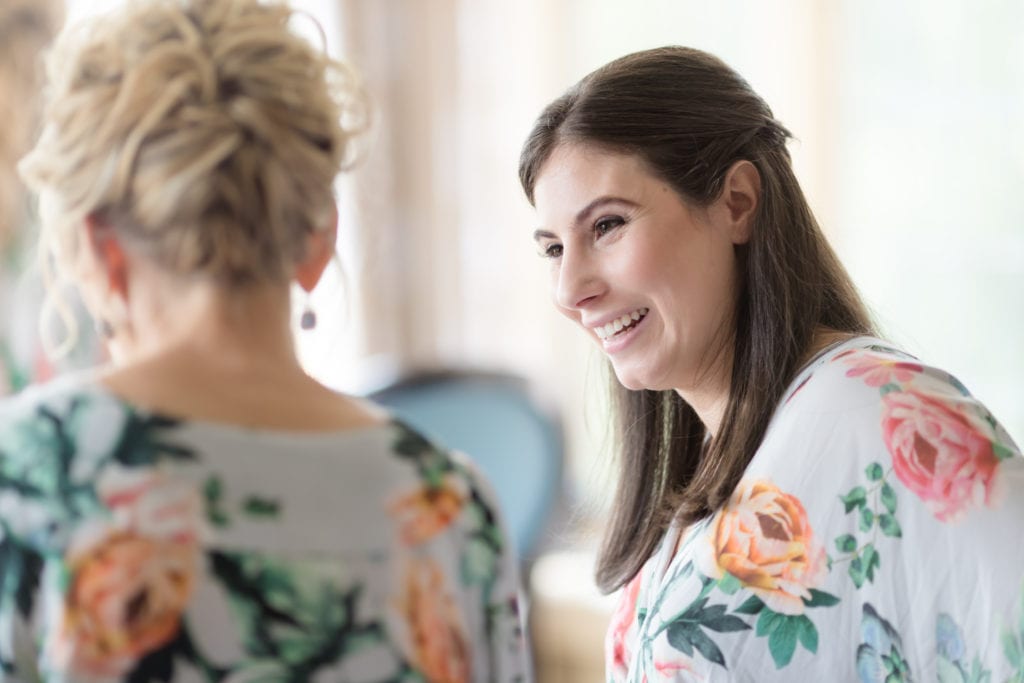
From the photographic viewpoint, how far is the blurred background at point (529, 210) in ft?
9.34

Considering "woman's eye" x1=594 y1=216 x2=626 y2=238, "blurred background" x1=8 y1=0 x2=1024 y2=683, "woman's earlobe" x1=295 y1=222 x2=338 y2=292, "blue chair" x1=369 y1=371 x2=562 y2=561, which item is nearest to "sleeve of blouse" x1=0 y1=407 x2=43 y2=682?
"woman's earlobe" x1=295 y1=222 x2=338 y2=292

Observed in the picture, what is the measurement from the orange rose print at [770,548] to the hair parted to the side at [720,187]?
52mm

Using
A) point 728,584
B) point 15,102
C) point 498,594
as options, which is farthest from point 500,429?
point 498,594

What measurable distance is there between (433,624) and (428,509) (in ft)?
0.27

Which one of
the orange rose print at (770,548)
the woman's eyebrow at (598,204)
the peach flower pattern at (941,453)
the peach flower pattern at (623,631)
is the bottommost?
the peach flower pattern at (623,631)

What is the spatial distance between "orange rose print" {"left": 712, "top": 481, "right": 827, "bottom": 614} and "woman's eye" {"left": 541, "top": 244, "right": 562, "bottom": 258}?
376mm

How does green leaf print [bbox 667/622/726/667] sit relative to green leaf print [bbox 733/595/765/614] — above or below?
below

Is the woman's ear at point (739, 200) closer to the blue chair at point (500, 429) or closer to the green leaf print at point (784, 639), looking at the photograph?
the green leaf print at point (784, 639)

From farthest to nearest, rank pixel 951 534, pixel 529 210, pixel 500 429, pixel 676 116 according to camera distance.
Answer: pixel 529 210 < pixel 500 429 < pixel 676 116 < pixel 951 534

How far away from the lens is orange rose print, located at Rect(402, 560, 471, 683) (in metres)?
0.83

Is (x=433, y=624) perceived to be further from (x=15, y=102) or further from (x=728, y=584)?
(x=15, y=102)

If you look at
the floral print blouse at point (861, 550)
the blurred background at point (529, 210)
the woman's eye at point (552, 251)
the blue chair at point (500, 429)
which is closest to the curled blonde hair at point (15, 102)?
the blurred background at point (529, 210)

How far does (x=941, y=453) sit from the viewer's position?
1.10 meters

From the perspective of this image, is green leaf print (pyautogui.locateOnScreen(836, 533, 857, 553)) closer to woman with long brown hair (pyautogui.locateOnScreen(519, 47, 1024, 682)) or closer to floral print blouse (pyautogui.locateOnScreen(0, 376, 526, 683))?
woman with long brown hair (pyautogui.locateOnScreen(519, 47, 1024, 682))
